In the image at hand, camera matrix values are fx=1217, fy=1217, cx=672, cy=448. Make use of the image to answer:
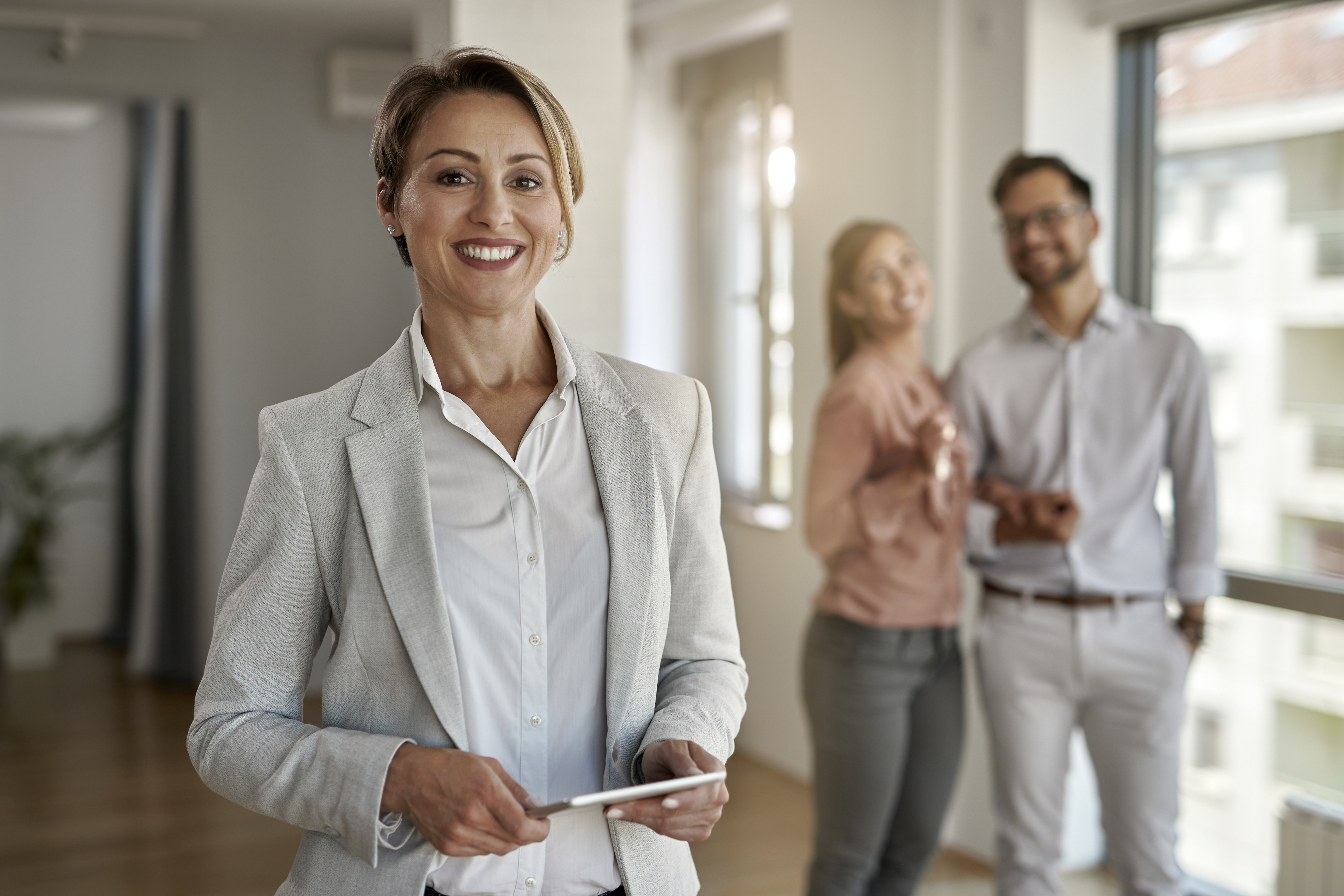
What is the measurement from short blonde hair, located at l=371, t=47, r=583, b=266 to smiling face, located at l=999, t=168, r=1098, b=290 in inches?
63.3

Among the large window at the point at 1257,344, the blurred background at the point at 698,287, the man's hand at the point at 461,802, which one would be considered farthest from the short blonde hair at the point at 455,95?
the large window at the point at 1257,344

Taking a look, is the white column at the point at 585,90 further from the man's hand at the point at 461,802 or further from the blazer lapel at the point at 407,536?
the man's hand at the point at 461,802

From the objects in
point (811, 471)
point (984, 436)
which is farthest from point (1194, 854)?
point (811, 471)

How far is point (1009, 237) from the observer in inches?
103

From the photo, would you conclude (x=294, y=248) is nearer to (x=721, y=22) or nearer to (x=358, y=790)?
(x=721, y=22)

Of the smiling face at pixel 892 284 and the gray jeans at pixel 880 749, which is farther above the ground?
the smiling face at pixel 892 284

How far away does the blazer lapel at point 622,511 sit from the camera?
1.18 m

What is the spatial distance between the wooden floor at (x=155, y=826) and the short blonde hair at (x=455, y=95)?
8.78ft

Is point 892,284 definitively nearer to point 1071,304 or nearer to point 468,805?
point 1071,304

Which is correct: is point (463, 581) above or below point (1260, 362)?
below

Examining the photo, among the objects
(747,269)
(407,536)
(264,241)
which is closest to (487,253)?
(407,536)

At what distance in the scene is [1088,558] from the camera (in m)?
2.56

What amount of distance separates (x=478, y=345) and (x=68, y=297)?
20.0ft

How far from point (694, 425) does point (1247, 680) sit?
2.63 meters
